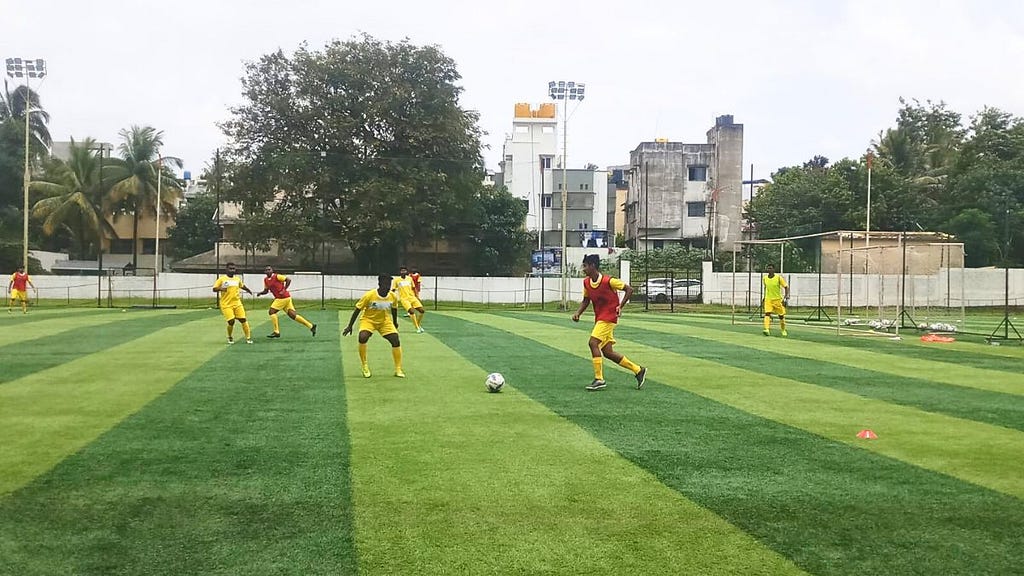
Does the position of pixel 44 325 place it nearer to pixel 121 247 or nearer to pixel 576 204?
pixel 121 247

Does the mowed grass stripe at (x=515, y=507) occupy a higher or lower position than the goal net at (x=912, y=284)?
lower

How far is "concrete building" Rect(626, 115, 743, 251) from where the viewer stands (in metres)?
62.6

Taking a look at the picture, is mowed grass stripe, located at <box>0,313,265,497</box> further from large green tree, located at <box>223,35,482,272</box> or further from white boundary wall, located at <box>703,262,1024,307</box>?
large green tree, located at <box>223,35,482,272</box>

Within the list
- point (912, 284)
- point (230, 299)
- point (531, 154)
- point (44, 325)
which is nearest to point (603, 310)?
point (230, 299)

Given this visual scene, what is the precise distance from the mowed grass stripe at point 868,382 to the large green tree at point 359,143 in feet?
93.1

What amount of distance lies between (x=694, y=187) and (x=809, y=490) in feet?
194

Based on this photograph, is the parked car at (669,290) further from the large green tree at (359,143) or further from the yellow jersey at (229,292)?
the yellow jersey at (229,292)

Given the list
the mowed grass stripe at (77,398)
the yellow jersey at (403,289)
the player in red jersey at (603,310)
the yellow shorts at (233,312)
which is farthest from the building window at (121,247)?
the player in red jersey at (603,310)

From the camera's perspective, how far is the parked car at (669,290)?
47.2 meters

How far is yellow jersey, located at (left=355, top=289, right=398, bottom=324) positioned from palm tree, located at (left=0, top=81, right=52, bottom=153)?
2240 inches

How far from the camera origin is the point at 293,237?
1877 inches

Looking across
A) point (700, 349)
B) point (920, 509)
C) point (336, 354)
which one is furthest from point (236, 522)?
point (700, 349)

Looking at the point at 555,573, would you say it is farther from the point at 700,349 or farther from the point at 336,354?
the point at 700,349

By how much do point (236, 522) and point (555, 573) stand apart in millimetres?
2381
